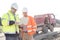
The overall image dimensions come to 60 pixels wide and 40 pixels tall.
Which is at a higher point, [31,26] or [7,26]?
[7,26]

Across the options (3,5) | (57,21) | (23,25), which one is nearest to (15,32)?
(23,25)

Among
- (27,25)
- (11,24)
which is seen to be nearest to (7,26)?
(11,24)

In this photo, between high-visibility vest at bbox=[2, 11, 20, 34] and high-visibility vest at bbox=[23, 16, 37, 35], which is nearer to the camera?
high-visibility vest at bbox=[2, 11, 20, 34]

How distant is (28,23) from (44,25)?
5.25 meters

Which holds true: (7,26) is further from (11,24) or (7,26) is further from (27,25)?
(27,25)

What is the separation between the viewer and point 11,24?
547cm

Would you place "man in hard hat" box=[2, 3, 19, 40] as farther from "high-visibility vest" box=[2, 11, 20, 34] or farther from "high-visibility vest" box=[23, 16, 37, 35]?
"high-visibility vest" box=[23, 16, 37, 35]

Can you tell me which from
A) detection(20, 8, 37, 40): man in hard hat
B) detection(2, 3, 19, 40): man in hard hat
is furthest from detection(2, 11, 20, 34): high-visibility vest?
detection(20, 8, 37, 40): man in hard hat

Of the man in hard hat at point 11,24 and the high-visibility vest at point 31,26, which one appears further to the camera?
the high-visibility vest at point 31,26

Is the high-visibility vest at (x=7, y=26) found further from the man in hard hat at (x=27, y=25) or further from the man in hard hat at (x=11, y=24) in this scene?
the man in hard hat at (x=27, y=25)

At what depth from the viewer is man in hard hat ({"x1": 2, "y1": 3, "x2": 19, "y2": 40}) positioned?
17.9 feet

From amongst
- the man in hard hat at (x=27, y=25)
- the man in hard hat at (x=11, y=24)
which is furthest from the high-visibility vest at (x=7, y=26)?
the man in hard hat at (x=27, y=25)

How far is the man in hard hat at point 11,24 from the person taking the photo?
5.44 m

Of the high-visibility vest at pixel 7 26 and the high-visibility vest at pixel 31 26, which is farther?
the high-visibility vest at pixel 31 26
